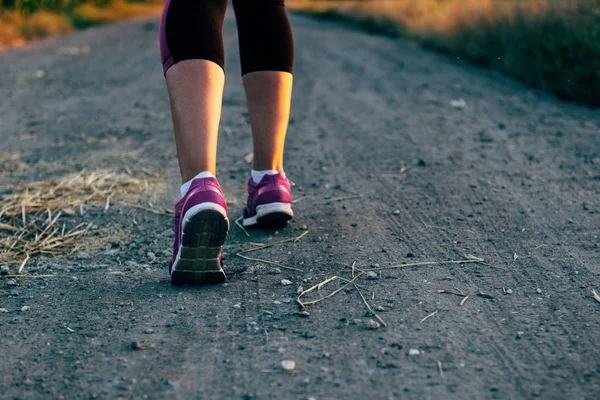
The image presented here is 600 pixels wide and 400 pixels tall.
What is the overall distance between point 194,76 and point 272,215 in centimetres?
65

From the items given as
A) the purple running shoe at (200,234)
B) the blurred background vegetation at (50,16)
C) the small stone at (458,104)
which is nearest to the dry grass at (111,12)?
the blurred background vegetation at (50,16)

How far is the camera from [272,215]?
2.43m

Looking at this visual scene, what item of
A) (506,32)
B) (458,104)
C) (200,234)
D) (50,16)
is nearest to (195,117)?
(200,234)

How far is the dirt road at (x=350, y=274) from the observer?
150 cm

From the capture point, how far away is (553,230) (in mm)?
2426

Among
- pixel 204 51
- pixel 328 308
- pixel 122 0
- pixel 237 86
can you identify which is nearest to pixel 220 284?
pixel 328 308

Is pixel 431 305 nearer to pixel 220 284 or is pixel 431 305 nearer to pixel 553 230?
pixel 220 284

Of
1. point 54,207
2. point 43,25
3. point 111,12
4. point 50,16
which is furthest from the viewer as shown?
point 111,12

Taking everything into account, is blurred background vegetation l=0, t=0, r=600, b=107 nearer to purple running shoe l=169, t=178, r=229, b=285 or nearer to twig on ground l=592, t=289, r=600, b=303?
twig on ground l=592, t=289, r=600, b=303

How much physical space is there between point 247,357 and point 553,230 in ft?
4.40

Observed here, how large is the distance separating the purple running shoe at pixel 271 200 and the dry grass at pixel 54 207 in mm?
578

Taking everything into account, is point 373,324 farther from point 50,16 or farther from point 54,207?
point 50,16

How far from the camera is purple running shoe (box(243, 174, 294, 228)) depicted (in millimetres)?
2410

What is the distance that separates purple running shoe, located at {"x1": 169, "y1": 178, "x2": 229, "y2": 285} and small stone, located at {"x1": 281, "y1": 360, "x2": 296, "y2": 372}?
0.49 metres
